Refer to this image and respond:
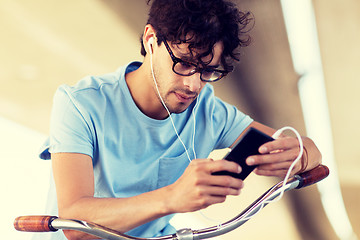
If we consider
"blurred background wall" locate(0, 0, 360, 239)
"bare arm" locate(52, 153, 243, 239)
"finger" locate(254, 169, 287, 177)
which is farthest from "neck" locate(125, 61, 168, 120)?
"blurred background wall" locate(0, 0, 360, 239)

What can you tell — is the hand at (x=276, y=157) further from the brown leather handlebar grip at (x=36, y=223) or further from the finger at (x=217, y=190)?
the brown leather handlebar grip at (x=36, y=223)

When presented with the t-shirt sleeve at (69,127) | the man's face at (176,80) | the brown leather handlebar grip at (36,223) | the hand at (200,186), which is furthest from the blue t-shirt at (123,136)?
the hand at (200,186)

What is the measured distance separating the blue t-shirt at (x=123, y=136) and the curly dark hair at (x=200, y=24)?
234 mm

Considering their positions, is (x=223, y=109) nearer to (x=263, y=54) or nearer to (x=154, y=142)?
(x=154, y=142)

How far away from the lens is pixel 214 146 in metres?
1.60

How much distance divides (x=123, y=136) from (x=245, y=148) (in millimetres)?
551

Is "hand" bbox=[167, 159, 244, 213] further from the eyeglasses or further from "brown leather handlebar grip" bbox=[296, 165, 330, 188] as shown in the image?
the eyeglasses

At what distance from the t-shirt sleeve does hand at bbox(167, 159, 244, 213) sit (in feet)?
1.25

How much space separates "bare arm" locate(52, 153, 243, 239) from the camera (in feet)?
2.86

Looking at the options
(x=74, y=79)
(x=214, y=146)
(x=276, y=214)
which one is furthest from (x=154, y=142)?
(x=276, y=214)

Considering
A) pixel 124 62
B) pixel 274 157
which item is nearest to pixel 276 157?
pixel 274 157

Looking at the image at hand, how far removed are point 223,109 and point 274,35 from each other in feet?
2.91

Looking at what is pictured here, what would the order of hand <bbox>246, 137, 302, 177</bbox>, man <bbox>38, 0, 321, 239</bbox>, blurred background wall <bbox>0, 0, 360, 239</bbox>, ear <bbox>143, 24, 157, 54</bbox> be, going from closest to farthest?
hand <bbox>246, 137, 302, 177</bbox> → man <bbox>38, 0, 321, 239</bbox> → ear <bbox>143, 24, 157, 54</bbox> → blurred background wall <bbox>0, 0, 360, 239</bbox>

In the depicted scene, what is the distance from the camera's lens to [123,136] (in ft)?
4.44
